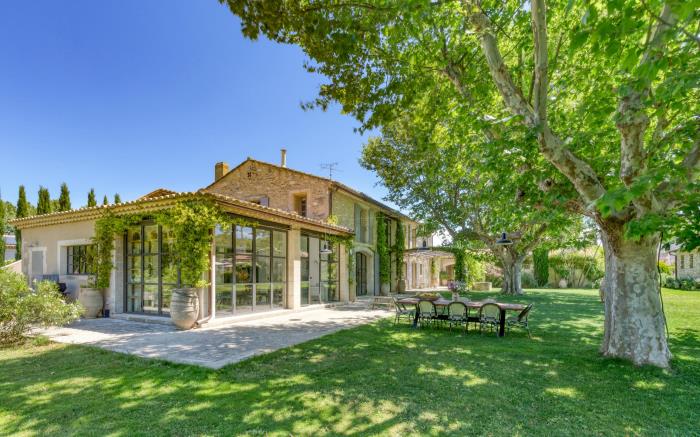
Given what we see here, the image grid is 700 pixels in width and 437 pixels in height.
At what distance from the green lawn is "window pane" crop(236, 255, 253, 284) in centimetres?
427

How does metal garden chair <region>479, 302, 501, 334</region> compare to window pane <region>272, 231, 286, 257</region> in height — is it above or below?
below

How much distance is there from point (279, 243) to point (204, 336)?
189 inches

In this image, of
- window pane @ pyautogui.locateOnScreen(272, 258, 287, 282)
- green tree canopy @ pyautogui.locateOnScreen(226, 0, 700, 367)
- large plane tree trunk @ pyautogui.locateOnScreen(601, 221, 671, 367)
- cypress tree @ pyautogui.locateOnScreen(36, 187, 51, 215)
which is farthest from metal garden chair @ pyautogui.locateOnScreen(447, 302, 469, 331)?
cypress tree @ pyautogui.locateOnScreen(36, 187, 51, 215)

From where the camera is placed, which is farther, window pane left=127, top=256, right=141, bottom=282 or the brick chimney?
the brick chimney

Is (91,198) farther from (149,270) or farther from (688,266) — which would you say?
(688,266)

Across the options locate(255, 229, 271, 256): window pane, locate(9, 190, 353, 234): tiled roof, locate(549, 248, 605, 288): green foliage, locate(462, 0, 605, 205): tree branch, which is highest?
locate(462, 0, 605, 205): tree branch

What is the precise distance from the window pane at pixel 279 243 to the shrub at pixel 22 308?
5.85 m

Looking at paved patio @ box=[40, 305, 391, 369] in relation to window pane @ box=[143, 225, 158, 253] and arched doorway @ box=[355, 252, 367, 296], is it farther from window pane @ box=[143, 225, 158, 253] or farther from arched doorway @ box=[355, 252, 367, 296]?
arched doorway @ box=[355, 252, 367, 296]

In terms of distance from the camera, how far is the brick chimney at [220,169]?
787 inches

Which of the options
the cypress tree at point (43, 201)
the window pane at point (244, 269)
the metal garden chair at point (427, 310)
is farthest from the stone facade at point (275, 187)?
the cypress tree at point (43, 201)

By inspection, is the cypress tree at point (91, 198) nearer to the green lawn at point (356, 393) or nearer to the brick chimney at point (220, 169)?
the brick chimney at point (220, 169)

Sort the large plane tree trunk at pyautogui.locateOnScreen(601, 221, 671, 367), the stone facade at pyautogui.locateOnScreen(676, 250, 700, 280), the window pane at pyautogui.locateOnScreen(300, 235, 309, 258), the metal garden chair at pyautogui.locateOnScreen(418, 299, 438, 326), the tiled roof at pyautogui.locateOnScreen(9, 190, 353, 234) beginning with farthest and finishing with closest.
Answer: the stone facade at pyautogui.locateOnScreen(676, 250, 700, 280) < the window pane at pyautogui.locateOnScreen(300, 235, 309, 258) < the metal garden chair at pyautogui.locateOnScreen(418, 299, 438, 326) < the tiled roof at pyautogui.locateOnScreen(9, 190, 353, 234) < the large plane tree trunk at pyautogui.locateOnScreen(601, 221, 671, 367)

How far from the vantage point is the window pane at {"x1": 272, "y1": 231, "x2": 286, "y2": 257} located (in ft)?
39.8

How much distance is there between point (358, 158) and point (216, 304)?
48.5 ft
